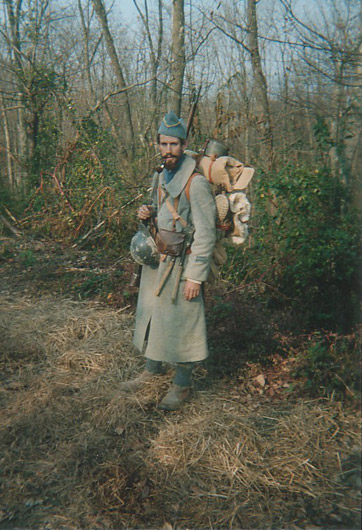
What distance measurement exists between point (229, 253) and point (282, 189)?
1.34 meters

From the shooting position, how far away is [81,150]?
30.0 ft

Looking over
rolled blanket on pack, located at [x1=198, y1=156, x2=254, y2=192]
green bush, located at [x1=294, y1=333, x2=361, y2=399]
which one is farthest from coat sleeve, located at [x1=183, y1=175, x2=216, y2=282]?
green bush, located at [x1=294, y1=333, x2=361, y2=399]

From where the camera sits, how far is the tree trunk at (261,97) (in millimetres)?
7887

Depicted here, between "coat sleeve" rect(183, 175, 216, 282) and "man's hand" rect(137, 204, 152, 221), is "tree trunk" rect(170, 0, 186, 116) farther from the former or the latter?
"coat sleeve" rect(183, 175, 216, 282)

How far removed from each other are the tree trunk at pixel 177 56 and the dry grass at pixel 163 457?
6498 millimetres

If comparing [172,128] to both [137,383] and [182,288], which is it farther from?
[137,383]

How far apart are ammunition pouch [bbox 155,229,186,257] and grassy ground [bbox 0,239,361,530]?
1.24m

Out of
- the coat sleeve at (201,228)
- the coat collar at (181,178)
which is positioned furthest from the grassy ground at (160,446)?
the coat collar at (181,178)

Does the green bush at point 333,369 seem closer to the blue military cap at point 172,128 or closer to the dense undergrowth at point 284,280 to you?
the dense undergrowth at point 284,280

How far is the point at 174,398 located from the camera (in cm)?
378

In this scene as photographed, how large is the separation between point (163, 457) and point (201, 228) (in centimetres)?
161

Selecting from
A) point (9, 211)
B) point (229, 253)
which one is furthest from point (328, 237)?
point (9, 211)

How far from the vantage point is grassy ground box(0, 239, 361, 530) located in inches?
115

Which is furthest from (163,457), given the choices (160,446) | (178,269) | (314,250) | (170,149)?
(314,250)
